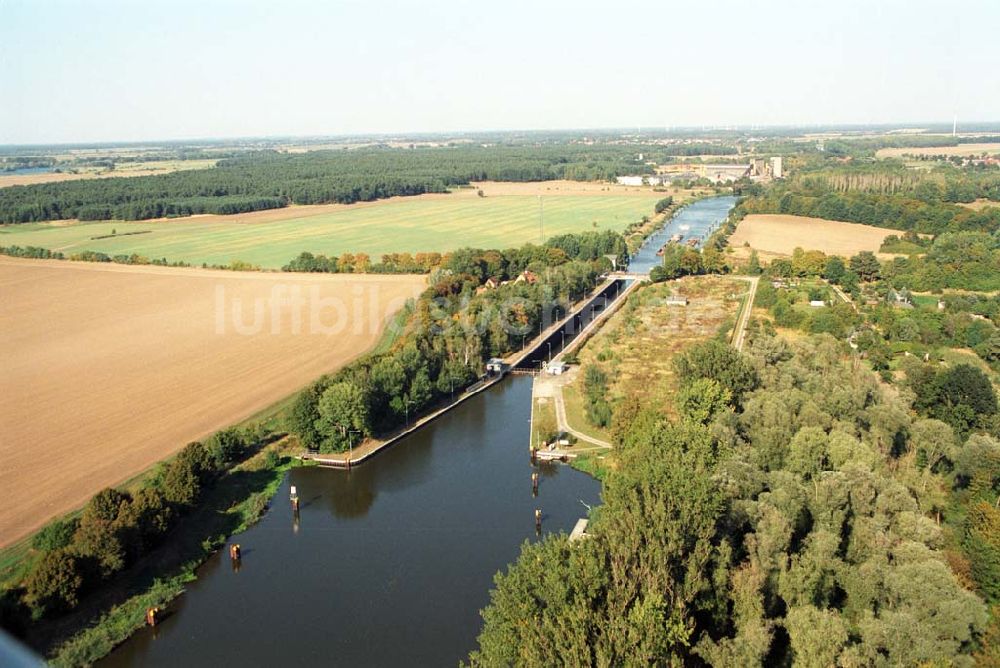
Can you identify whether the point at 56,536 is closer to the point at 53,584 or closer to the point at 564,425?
the point at 53,584

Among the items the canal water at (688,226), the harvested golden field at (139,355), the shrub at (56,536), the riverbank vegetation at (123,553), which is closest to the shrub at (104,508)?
the riverbank vegetation at (123,553)

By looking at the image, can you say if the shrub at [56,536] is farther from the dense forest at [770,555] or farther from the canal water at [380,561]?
the dense forest at [770,555]

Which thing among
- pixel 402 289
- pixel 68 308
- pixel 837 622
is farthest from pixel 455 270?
pixel 837 622

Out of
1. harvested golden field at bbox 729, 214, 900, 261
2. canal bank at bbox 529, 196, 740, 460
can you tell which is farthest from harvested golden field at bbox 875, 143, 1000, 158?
harvested golden field at bbox 729, 214, 900, 261

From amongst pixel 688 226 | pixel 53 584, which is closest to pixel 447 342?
pixel 53 584

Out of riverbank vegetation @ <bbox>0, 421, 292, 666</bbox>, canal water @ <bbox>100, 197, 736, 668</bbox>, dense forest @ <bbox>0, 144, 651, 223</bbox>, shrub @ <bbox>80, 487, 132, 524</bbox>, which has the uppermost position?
dense forest @ <bbox>0, 144, 651, 223</bbox>

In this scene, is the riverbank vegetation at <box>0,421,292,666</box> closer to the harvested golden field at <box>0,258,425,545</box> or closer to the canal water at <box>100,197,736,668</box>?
the canal water at <box>100,197,736,668</box>

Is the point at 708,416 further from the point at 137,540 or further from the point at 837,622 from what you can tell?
the point at 137,540

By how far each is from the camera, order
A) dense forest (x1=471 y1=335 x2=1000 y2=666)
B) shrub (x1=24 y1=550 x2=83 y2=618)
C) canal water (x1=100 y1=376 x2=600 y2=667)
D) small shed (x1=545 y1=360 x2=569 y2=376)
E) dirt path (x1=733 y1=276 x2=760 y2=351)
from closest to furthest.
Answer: dense forest (x1=471 y1=335 x2=1000 y2=666)
shrub (x1=24 y1=550 x2=83 y2=618)
canal water (x1=100 y1=376 x2=600 y2=667)
small shed (x1=545 y1=360 x2=569 y2=376)
dirt path (x1=733 y1=276 x2=760 y2=351)
